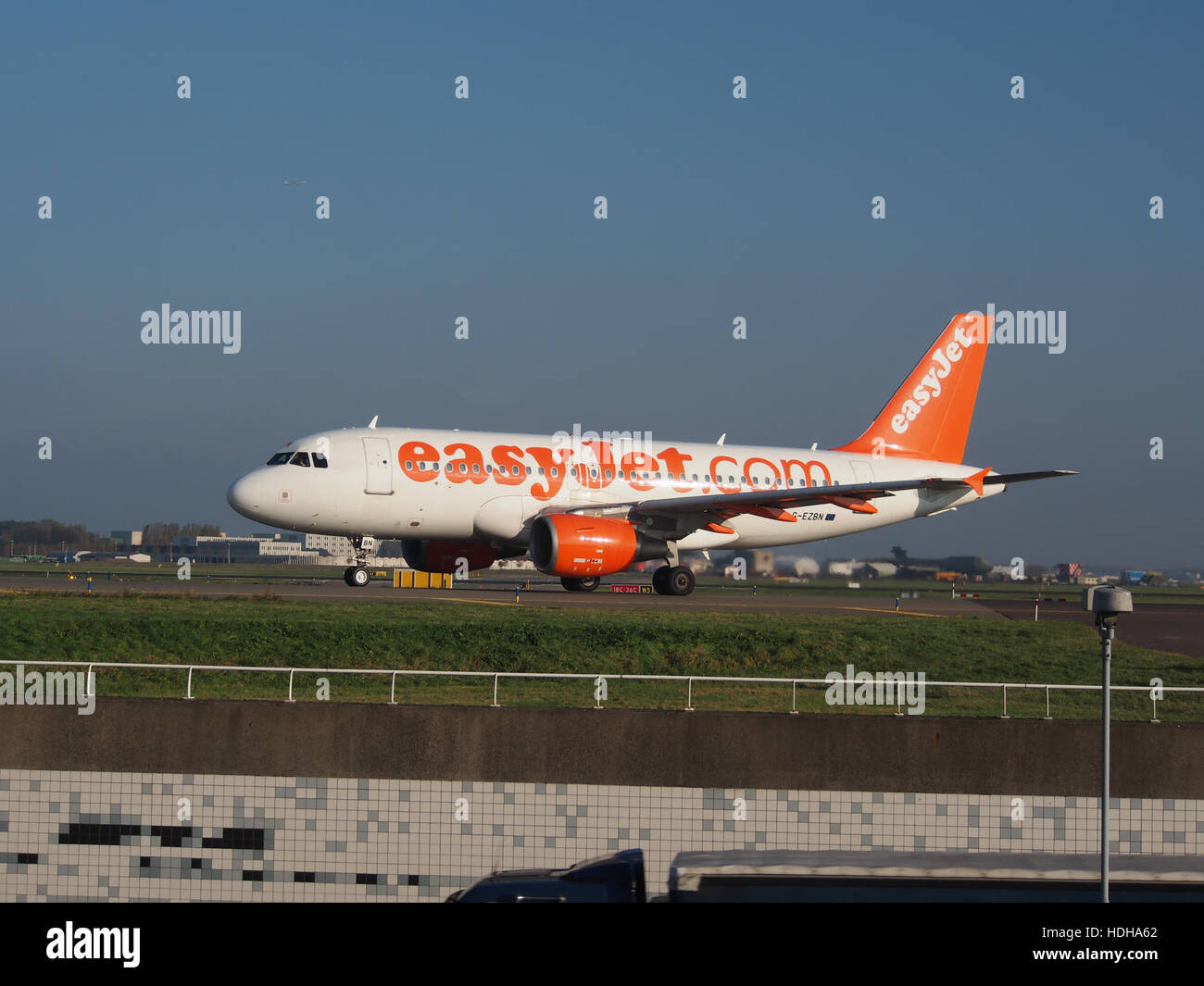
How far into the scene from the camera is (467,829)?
14969 millimetres

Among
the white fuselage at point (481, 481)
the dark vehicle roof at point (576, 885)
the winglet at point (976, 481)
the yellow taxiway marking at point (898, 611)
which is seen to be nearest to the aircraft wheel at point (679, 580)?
the white fuselage at point (481, 481)

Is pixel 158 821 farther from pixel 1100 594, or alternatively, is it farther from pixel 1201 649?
pixel 1201 649

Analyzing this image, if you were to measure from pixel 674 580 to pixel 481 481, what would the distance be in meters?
6.44

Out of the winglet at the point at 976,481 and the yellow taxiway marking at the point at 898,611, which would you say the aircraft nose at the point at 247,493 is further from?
the winglet at the point at 976,481

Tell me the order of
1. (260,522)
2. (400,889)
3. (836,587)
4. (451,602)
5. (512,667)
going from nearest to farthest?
(400,889), (512,667), (451,602), (260,522), (836,587)

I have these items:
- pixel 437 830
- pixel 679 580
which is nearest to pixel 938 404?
pixel 679 580

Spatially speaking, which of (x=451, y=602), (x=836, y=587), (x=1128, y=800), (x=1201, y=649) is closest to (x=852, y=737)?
(x=1128, y=800)

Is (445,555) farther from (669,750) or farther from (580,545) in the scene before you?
(669,750)

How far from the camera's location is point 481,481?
114 feet

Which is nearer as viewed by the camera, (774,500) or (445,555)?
(774,500)

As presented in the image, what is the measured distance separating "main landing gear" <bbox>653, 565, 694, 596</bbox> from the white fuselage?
1.22 metres

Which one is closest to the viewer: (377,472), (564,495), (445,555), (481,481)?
(377,472)

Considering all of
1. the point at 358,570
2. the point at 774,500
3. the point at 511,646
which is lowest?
the point at 511,646
